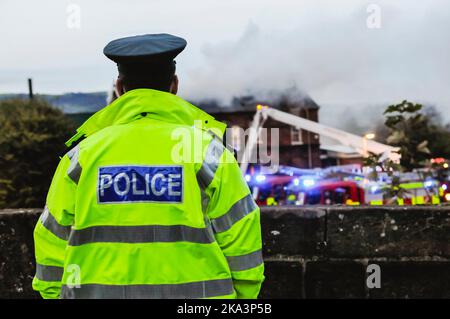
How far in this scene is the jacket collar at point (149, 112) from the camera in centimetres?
187

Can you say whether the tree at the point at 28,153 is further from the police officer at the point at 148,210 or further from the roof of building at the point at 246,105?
the roof of building at the point at 246,105

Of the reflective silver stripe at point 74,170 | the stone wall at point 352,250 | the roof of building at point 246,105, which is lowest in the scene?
the stone wall at point 352,250

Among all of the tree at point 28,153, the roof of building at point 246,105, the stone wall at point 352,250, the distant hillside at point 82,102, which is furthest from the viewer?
the roof of building at point 246,105

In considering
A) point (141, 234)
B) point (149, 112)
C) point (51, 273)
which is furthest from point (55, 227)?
point (149, 112)

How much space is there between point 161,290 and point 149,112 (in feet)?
1.97

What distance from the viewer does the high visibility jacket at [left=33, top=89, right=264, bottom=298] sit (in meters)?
1.76

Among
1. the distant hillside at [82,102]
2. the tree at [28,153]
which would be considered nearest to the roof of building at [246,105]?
the distant hillside at [82,102]

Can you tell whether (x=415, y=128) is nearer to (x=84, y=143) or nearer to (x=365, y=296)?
(x=365, y=296)

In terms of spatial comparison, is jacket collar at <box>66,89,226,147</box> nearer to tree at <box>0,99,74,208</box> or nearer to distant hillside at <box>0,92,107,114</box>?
tree at <box>0,99,74,208</box>

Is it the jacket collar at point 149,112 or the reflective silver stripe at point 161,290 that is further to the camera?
the jacket collar at point 149,112

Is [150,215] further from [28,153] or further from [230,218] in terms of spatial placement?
[28,153]

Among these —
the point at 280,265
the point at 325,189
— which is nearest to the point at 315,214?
the point at 280,265

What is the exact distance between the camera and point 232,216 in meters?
1.82

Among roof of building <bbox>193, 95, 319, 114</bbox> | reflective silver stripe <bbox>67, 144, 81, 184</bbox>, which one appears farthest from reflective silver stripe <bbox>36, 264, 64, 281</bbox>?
roof of building <bbox>193, 95, 319, 114</bbox>
